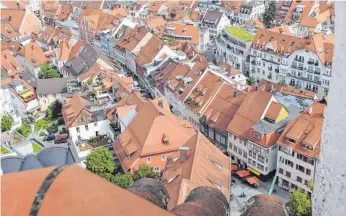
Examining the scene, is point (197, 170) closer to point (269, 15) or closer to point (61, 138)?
point (61, 138)

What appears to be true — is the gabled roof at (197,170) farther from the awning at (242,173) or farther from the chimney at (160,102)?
the chimney at (160,102)

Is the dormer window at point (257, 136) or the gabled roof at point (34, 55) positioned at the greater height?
the dormer window at point (257, 136)

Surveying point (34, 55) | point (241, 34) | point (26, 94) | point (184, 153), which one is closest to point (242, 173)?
point (184, 153)

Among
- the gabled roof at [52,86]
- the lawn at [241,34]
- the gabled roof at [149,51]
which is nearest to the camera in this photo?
the gabled roof at [52,86]

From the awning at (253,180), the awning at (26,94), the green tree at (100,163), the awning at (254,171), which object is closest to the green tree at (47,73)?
the awning at (26,94)

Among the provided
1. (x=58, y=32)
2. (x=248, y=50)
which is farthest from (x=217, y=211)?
(x=58, y=32)
